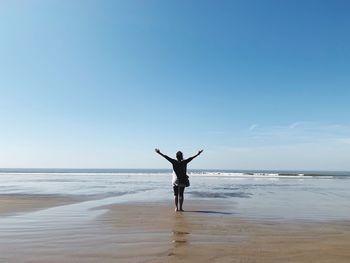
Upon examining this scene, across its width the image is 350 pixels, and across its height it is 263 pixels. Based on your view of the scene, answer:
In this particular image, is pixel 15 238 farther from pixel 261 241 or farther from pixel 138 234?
pixel 261 241

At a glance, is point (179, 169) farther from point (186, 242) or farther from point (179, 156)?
point (186, 242)

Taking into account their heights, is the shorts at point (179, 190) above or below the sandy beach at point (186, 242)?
above

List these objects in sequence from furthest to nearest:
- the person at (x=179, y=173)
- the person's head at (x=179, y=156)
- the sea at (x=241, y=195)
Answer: the person's head at (x=179, y=156) → the person at (x=179, y=173) → the sea at (x=241, y=195)

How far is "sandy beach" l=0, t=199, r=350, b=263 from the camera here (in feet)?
21.3

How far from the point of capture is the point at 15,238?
8.33m

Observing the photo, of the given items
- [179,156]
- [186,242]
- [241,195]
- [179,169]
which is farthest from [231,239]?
[241,195]

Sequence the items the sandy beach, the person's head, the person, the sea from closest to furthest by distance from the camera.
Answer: the sandy beach → the sea → the person → the person's head

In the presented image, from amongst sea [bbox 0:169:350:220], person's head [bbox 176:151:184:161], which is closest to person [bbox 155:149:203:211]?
person's head [bbox 176:151:184:161]

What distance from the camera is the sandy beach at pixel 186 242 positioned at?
6.50 m

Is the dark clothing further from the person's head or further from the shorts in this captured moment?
the shorts

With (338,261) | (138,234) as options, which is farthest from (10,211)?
(338,261)

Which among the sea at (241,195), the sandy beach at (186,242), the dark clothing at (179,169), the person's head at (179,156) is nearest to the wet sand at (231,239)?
the sandy beach at (186,242)

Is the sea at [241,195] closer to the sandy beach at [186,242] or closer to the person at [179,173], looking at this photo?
the person at [179,173]

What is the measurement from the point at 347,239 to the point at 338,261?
2.38 metres
